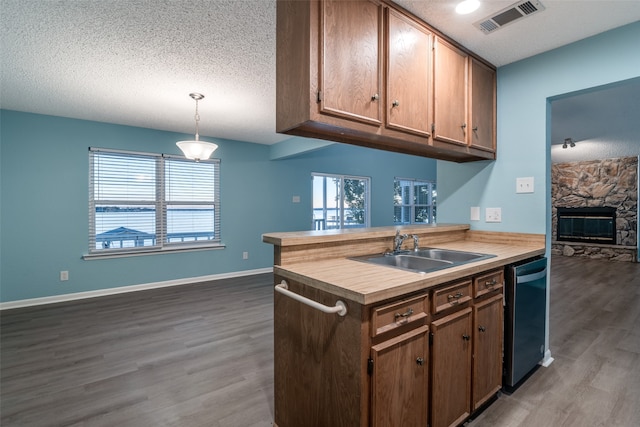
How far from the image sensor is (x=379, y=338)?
46.7 inches

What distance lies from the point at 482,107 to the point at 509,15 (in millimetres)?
671

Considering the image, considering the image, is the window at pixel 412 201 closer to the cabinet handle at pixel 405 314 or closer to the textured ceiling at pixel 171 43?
the textured ceiling at pixel 171 43

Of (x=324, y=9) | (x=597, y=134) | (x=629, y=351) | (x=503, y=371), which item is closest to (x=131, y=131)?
(x=324, y=9)

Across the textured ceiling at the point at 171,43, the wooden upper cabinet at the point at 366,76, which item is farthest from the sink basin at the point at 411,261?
the textured ceiling at the point at 171,43

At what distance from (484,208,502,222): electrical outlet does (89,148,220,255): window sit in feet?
13.5

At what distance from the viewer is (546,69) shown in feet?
7.42

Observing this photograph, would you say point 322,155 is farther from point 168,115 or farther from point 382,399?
point 382,399

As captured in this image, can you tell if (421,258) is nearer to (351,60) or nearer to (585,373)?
(351,60)

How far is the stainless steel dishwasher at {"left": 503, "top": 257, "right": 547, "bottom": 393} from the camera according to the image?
1884 mm

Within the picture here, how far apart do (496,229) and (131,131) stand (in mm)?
4806

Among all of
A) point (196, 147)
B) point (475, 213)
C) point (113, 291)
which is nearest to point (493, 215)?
point (475, 213)

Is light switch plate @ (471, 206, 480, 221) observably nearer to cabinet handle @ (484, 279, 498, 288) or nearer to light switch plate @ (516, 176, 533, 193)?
light switch plate @ (516, 176, 533, 193)

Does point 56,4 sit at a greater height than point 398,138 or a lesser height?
greater

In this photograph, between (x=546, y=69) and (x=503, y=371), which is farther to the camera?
(x=546, y=69)
